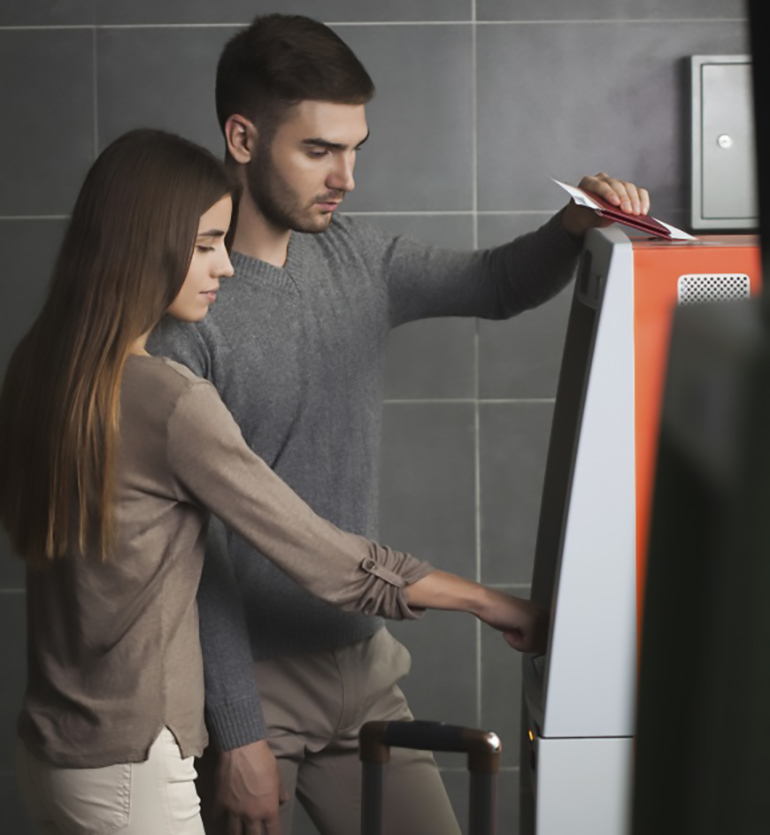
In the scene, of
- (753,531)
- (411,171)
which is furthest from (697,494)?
(411,171)

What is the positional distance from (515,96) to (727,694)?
8.39 ft

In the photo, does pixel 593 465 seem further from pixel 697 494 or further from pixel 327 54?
pixel 697 494

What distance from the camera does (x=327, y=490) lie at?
1.59 metres

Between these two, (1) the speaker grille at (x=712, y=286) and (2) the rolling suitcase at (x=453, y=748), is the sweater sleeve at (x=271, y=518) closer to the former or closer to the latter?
(2) the rolling suitcase at (x=453, y=748)

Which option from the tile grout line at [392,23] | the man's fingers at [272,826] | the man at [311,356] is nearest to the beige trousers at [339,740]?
the man at [311,356]

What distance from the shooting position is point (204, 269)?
54.5 inches

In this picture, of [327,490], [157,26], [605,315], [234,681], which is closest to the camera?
[605,315]

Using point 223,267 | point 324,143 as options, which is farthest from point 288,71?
point 223,267

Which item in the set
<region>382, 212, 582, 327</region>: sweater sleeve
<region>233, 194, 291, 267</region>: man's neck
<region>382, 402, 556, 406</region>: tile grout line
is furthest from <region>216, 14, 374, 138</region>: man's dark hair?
<region>382, 402, 556, 406</region>: tile grout line

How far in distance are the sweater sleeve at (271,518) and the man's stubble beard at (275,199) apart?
0.38 metres

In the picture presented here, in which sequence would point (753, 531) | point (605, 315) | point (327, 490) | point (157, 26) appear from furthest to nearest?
1. point (157, 26)
2. point (327, 490)
3. point (605, 315)
4. point (753, 531)

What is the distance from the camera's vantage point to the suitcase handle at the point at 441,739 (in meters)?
1.21

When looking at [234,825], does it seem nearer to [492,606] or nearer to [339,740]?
[339,740]

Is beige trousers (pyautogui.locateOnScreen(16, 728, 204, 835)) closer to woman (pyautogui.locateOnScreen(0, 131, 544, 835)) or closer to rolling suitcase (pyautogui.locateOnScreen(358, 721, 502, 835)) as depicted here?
woman (pyautogui.locateOnScreen(0, 131, 544, 835))
